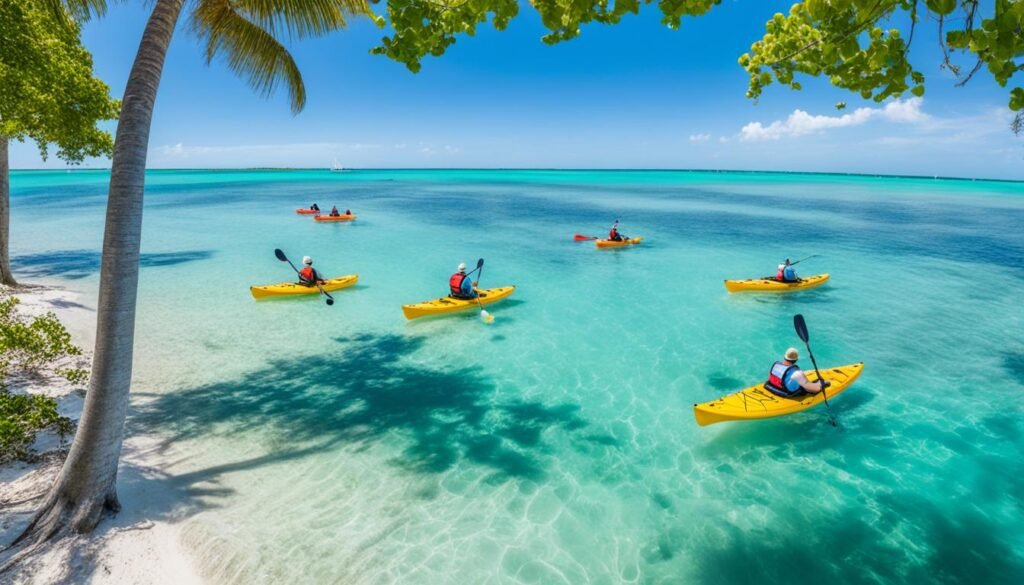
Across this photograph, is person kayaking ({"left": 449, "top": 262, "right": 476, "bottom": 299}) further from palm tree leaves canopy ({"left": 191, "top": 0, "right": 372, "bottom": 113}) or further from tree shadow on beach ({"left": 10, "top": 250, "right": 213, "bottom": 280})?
tree shadow on beach ({"left": 10, "top": 250, "right": 213, "bottom": 280})

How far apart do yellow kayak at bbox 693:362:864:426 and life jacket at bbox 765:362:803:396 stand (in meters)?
0.12

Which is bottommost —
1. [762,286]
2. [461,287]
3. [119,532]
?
[119,532]

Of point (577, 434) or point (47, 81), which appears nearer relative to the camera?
point (47, 81)

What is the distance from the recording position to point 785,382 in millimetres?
10680

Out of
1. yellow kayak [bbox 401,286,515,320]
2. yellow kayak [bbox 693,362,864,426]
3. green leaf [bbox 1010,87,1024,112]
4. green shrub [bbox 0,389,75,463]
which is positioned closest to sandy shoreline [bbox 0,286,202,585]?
green shrub [bbox 0,389,75,463]

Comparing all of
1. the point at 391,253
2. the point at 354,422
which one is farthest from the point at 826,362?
the point at 391,253

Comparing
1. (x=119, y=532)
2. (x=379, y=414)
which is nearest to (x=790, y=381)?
(x=379, y=414)

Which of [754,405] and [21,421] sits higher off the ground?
[21,421]

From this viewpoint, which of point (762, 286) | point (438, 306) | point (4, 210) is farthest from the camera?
point (762, 286)

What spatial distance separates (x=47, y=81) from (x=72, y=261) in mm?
23602

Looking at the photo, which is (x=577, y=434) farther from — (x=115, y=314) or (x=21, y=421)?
(x=21, y=421)

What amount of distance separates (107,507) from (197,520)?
1.18 meters

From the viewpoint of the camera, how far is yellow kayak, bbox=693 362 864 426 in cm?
990

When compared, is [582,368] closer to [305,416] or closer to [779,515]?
[779,515]
